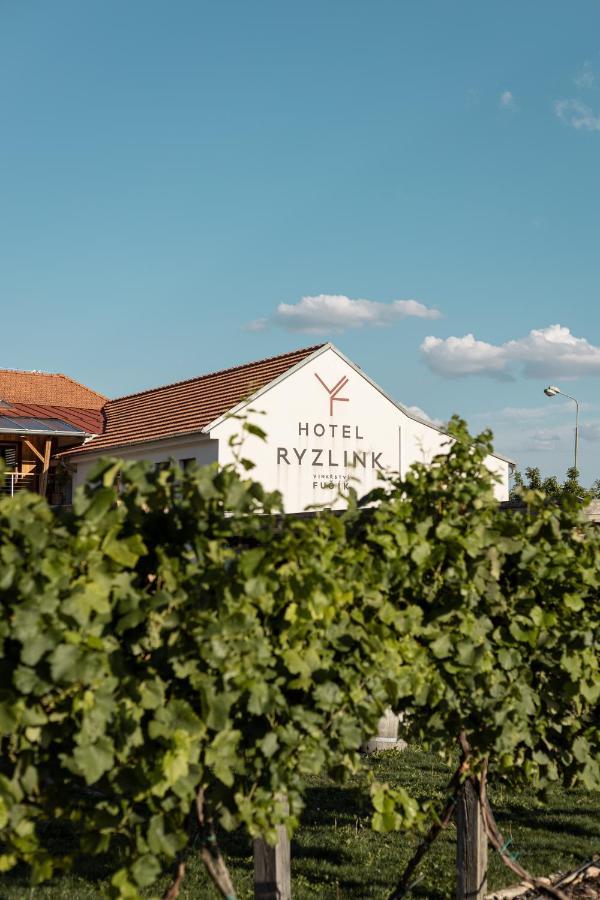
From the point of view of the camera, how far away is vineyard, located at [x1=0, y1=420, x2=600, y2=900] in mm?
3074

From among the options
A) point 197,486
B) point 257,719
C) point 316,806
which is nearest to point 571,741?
point 257,719

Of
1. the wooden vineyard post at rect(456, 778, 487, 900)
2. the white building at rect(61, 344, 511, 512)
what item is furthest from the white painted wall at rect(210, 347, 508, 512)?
the wooden vineyard post at rect(456, 778, 487, 900)

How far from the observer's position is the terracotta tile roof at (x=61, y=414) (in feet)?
116

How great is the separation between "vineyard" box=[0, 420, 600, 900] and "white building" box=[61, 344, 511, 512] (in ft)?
74.0

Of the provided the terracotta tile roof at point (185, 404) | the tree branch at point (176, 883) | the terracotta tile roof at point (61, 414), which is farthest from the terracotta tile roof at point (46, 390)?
the tree branch at point (176, 883)

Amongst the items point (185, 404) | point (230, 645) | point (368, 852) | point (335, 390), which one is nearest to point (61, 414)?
point (185, 404)

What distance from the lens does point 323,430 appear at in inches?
1194

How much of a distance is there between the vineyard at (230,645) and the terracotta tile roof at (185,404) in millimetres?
23116

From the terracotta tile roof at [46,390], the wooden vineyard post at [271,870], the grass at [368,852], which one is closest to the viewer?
the wooden vineyard post at [271,870]

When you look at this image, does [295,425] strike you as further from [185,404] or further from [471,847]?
[471,847]

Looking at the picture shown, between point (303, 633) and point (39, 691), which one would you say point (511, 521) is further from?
point (39, 691)

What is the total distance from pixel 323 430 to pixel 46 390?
18042 mm

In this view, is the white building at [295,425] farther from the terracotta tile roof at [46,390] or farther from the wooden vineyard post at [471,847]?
the wooden vineyard post at [471,847]

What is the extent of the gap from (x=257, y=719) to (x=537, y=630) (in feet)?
5.45
